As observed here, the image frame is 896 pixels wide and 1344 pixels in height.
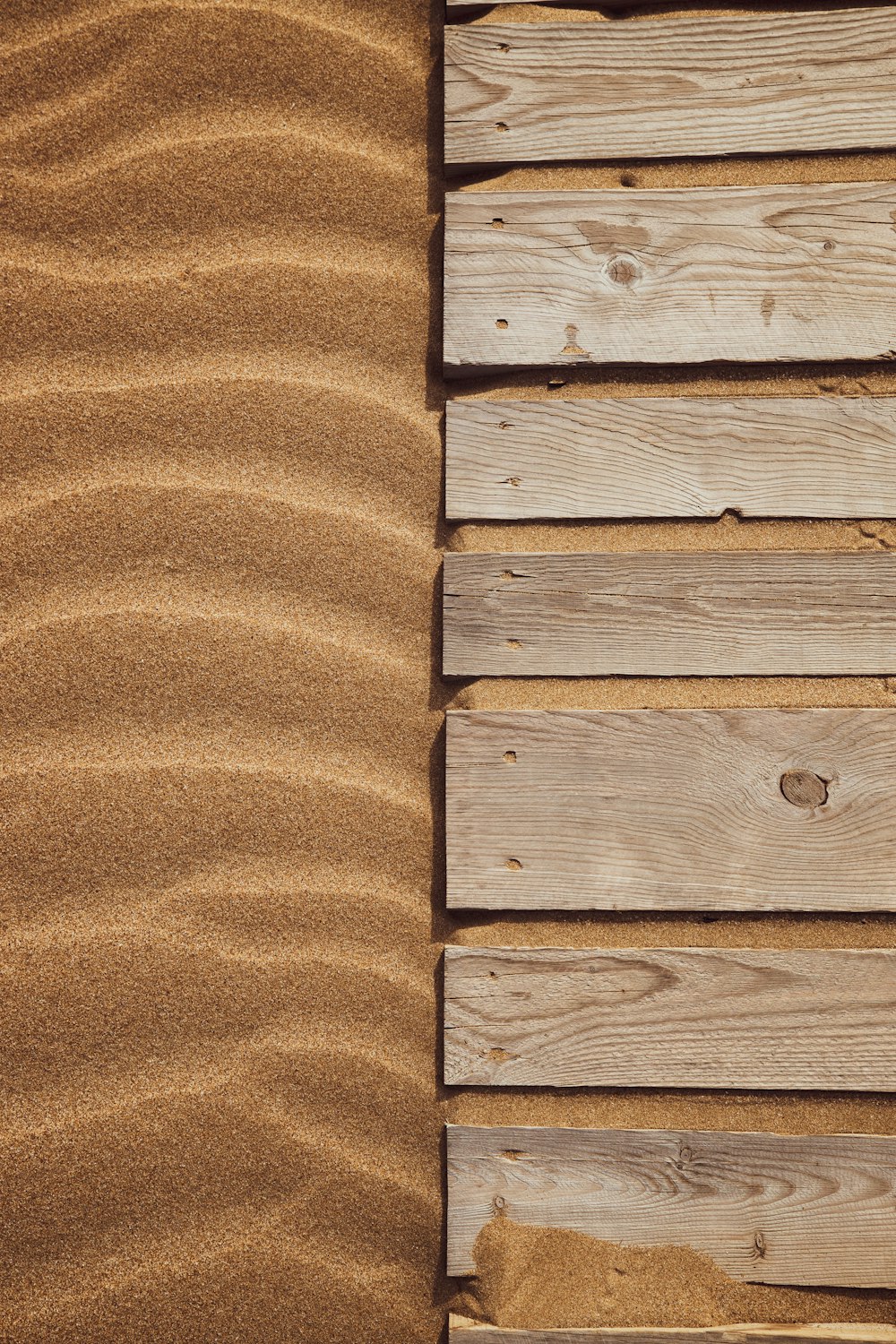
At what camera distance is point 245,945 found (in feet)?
4.30

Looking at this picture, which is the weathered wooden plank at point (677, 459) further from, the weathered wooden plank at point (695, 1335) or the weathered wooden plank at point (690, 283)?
the weathered wooden plank at point (695, 1335)

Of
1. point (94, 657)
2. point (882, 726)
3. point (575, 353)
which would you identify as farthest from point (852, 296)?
point (94, 657)

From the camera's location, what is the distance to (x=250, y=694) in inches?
52.7

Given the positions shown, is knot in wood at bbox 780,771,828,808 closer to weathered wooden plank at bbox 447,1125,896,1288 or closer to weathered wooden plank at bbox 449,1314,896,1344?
weathered wooden plank at bbox 447,1125,896,1288

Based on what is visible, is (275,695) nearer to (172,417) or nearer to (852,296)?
(172,417)

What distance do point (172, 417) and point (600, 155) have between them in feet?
2.76

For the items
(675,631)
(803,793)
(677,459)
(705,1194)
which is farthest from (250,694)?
(705,1194)

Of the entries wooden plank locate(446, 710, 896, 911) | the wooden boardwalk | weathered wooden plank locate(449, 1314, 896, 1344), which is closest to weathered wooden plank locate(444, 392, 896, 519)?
the wooden boardwalk

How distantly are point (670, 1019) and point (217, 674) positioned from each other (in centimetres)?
91

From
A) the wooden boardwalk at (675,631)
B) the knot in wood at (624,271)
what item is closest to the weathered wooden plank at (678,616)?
the wooden boardwalk at (675,631)

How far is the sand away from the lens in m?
1.27

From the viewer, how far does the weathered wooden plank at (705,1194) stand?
1241 millimetres

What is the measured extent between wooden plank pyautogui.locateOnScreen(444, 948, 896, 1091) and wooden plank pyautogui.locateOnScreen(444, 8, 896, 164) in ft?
4.35

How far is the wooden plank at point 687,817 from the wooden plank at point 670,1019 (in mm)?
89
